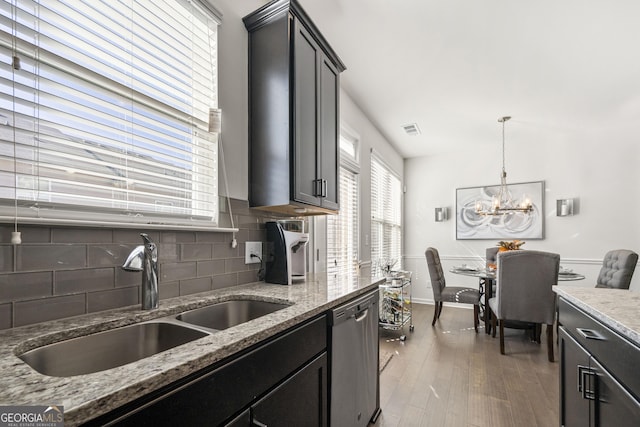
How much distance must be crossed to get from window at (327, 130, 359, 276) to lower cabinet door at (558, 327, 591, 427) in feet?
5.73

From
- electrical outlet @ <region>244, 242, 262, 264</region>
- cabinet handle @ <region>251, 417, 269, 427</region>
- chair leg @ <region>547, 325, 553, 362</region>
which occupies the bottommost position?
chair leg @ <region>547, 325, 553, 362</region>

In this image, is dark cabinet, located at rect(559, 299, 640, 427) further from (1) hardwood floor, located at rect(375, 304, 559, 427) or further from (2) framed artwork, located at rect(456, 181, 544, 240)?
(2) framed artwork, located at rect(456, 181, 544, 240)

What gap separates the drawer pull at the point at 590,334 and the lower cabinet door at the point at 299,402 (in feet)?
3.52

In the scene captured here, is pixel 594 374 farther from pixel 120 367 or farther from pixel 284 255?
pixel 120 367

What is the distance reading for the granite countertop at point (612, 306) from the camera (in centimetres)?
100

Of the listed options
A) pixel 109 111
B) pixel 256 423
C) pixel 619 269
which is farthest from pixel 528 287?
pixel 109 111

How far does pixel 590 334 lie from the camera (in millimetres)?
1257

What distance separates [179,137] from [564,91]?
3.86m

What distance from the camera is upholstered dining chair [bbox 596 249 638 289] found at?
313 centimetres

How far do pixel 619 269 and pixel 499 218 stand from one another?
6.24ft

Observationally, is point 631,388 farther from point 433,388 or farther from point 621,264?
point 621,264

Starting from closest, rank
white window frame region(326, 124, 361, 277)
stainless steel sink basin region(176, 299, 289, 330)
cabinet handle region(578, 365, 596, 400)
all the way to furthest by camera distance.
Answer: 1. cabinet handle region(578, 365, 596, 400)
2. stainless steel sink basin region(176, 299, 289, 330)
3. white window frame region(326, 124, 361, 277)

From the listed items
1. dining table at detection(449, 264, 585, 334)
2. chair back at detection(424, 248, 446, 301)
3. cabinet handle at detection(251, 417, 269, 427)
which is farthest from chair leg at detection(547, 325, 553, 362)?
cabinet handle at detection(251, 417, 269, 427)

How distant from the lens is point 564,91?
326 centimetres
